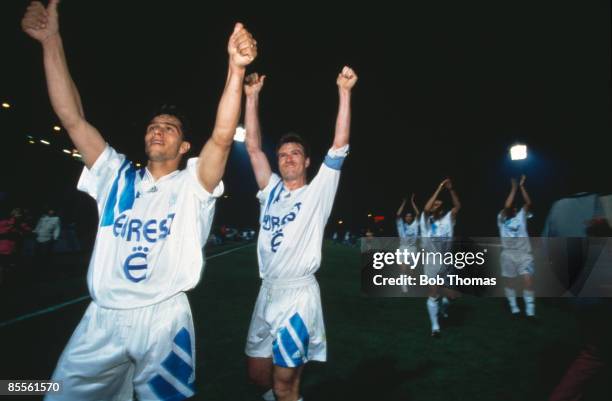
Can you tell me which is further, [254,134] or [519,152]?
[519,152]

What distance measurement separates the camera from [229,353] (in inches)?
204

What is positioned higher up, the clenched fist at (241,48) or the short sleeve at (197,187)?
the clenched fist at (241,48)

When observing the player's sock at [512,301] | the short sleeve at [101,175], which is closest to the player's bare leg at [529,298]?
the player's sock at [512,301]

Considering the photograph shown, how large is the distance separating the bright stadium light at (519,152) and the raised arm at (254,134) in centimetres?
1133

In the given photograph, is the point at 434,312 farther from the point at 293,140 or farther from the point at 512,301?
the point at 293,140

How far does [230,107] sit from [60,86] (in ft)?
3.83

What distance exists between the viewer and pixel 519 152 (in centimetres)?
1210

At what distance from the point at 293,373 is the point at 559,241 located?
289cm

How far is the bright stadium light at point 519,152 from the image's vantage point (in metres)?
12.1

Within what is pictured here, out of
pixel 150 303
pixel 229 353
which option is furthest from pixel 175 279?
pixel 229 353

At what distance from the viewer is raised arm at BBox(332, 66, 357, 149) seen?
3307mm

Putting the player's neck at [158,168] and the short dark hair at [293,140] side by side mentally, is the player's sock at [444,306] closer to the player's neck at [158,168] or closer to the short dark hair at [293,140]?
the short dark hair at [293,140]

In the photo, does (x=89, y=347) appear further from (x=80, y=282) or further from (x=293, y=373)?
(x=80, y=282)

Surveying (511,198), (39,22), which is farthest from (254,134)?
(511,198)
